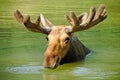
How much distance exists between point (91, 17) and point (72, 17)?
1.40 ft

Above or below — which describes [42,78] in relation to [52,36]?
below

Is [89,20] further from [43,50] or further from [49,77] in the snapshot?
[43,50]

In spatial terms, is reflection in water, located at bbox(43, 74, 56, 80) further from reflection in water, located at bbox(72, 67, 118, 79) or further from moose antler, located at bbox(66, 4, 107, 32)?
moose antler, located at bbox(66, 4, 107, 32)

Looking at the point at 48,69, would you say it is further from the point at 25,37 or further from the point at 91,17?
the point at 25,37

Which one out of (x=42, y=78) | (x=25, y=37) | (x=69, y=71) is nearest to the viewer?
(x=42, y=78)

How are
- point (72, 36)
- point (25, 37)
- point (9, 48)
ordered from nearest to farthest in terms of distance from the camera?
point (72, 36) < point (9, 48) < point (25, 37)

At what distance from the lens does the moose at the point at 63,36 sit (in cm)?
835

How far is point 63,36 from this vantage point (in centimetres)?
860

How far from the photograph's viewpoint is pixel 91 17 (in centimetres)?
888

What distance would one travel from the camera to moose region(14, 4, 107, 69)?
835cm

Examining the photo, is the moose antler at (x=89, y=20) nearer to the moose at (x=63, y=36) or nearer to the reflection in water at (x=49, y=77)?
the moose at (x=63, y=36)

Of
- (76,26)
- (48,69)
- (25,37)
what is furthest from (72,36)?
(25,37)

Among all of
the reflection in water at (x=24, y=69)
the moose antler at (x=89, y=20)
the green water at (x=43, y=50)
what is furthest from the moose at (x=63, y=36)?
the reflection in water at (x=24, y=69)

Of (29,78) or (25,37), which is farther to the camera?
(25,37)
